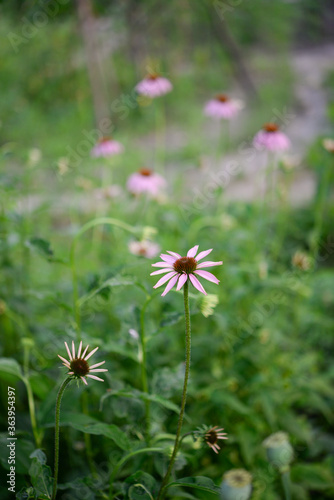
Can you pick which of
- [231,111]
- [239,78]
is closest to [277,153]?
[231,111]

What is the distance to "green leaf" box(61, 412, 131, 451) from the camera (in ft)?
2.08

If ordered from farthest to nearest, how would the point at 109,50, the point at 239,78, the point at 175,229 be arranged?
the point at 109,50 → the point at 239,78 → the point at 175,229

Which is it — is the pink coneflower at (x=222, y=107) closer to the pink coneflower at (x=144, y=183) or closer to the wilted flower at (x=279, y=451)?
the pink coneflower at (x=144, y=183)

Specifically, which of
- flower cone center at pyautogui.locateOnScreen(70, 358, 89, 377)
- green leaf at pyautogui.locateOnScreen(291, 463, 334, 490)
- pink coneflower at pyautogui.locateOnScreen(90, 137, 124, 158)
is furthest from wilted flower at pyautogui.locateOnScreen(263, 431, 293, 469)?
pink coneflower at pyautogui.locateOnScreen(90, 137, 124, 158)

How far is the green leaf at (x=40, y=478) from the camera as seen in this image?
1.85 feet

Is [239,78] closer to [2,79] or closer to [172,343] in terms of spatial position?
[2,79]

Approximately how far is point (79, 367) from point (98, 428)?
0.17 m

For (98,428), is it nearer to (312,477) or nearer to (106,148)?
(312,477)

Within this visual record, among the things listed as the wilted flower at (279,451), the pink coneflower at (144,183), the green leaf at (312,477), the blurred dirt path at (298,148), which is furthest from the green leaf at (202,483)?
the blurred dirt path at (298,148)

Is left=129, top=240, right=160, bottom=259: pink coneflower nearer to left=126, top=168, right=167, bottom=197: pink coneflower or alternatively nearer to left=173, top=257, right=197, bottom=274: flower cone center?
left=126, top=168, right=167, bottom=197: pink coneflower

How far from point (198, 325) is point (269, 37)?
4610mm

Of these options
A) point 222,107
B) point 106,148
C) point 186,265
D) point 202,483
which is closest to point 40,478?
point 202,483

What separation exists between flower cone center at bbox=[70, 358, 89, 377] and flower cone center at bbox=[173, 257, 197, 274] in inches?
5.9

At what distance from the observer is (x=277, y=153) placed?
142 centimetres
